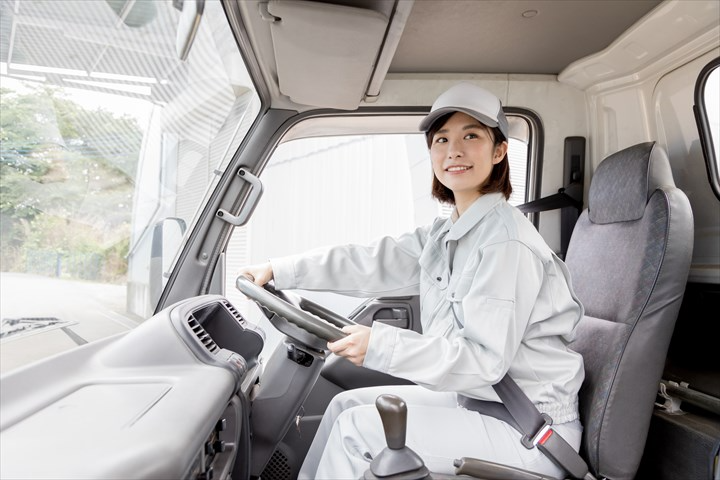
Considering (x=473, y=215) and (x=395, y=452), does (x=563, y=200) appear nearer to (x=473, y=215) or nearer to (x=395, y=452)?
(x=473, y=215)

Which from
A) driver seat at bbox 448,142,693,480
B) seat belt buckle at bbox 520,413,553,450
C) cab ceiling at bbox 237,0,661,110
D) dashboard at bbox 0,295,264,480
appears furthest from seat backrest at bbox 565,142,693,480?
dashboard at bbox 0,295,264,480

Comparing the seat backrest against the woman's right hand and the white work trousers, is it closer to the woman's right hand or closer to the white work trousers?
the white work trousers

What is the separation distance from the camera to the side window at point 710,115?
1.73 metres

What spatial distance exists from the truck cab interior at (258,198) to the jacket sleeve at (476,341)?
15 cm

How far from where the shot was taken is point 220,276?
1895mm

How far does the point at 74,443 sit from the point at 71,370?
0.34 metres

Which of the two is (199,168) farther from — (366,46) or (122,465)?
(122,465)

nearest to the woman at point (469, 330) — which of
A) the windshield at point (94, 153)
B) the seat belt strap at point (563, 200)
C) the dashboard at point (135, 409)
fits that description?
the dashboard at point (135, 409)

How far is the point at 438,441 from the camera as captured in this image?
1.21 meters

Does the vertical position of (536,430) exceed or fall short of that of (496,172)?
it falls short

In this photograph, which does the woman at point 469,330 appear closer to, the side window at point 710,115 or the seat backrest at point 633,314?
→ the seat backrest at point 633,314

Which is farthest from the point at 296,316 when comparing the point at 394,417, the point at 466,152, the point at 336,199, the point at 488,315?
the point at 336,199

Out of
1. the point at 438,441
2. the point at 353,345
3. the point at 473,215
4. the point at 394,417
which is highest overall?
the point at 473,215

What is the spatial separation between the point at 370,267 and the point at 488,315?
0.65m
